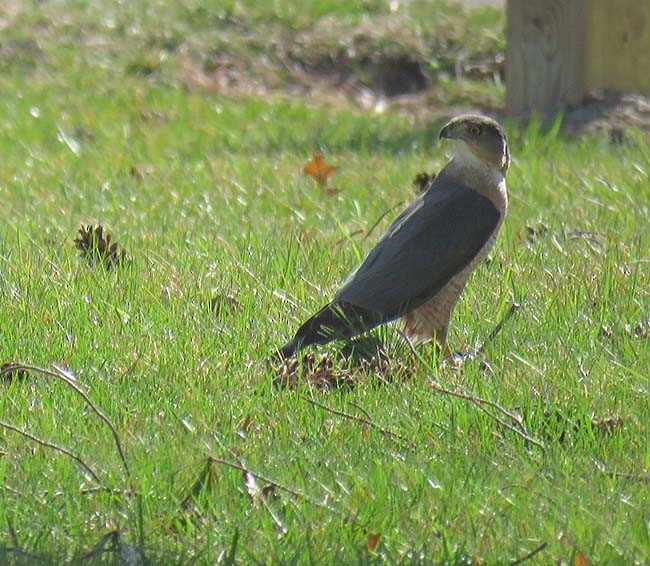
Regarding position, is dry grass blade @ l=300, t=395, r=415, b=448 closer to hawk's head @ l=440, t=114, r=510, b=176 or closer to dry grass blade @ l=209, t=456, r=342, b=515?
dry grass blade @ l=209, t=456, r=342, b=515

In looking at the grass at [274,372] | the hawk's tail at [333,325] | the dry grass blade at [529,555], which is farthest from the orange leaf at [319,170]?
the dry grass blade at [529,555]

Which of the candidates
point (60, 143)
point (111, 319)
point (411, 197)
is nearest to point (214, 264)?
point (111, 319)

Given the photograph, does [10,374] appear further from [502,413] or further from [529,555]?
[529,555]

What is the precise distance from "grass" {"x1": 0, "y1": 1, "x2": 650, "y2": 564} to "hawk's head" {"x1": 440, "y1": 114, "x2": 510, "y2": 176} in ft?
1.59

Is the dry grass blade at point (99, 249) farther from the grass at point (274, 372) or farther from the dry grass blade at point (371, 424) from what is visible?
the dry grass blade at point (371, 424)

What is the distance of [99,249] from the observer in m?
5.37

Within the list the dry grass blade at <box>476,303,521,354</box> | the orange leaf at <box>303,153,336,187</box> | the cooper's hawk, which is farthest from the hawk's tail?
the orange leaf at <box>303,153,336,187</box>

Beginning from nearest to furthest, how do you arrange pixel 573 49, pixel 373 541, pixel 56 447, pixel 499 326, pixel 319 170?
pixel 373 541 → pixel 56 447 → pixel 499 326 → pixel 319 170 → pixel 573 49

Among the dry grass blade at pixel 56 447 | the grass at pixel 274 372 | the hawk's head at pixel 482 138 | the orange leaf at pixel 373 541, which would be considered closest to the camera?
the orange leaf at pixel 373 541

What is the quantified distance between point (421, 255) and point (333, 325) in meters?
0.49

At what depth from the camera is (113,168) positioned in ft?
23.6

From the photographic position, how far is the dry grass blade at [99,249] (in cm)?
527

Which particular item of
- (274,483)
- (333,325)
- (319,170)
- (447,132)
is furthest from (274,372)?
(319,170)

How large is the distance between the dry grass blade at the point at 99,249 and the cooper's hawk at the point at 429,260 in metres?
1.17
